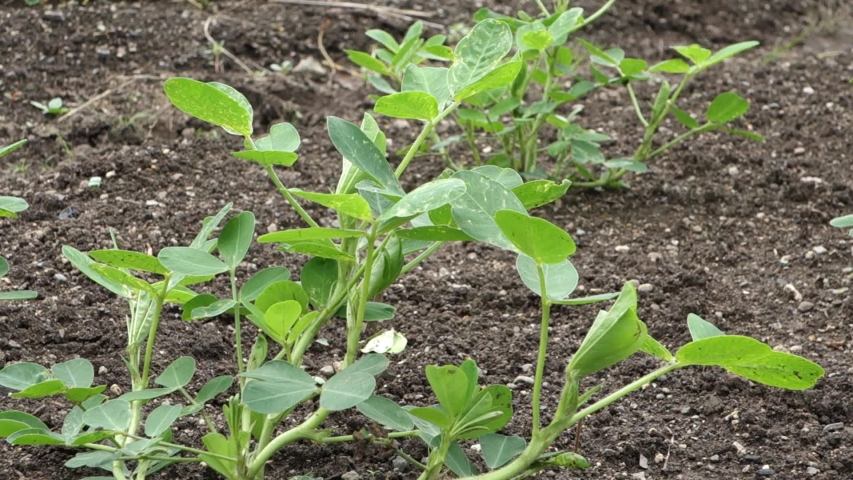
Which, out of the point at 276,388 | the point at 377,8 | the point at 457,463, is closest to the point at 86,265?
the point at 276,388

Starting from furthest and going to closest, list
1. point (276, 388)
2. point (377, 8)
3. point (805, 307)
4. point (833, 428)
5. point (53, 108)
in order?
point (377, 8) < point (53, 108) < point (805, 307) < point (833, 428) < point (276, 388)

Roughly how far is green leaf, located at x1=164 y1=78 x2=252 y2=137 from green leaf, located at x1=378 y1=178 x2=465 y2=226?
0.26 meters

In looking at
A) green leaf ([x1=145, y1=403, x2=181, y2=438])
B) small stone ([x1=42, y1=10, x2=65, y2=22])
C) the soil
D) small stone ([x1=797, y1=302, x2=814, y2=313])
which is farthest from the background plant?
small stone ([x1=42, y1=10, x2=65, y2=22])

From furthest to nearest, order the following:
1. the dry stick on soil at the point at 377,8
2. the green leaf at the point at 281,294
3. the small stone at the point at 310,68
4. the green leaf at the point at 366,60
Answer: the dry stick on soil at the point at 377,8 < the small stone at the point at 310,68 < the green leaf at the point at 366,60 < the green leaf at the point at 281,294

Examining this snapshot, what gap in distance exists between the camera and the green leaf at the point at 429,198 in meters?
1.06

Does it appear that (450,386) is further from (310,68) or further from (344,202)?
(310,68)

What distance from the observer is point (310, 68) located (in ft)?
10.7

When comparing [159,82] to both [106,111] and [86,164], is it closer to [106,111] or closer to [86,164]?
[106,111]

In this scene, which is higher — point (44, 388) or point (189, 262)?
point (189, 262)

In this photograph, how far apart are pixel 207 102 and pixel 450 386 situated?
1.50 ft

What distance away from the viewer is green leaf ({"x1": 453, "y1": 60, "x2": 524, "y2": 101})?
47.2 inches

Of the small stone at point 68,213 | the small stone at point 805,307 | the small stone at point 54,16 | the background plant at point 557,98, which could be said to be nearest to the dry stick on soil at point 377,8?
the small stone at point 54,16

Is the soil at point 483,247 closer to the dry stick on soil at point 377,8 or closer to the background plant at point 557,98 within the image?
the dry stick on soil at point 377,8

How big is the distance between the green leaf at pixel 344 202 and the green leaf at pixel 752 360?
40cm
